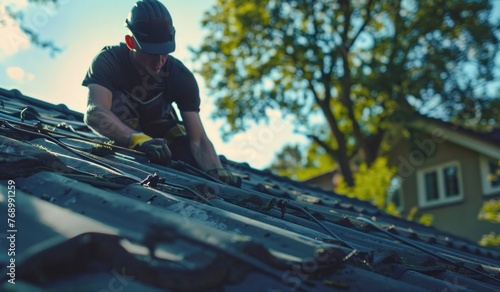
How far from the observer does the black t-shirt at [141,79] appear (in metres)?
3.88

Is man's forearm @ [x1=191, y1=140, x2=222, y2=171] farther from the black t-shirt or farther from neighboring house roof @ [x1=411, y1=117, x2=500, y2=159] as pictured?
neighboring house roof @ [x1=411, y1=117, x2=500, y2=159]

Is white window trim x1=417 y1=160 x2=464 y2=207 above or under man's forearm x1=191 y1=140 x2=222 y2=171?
above

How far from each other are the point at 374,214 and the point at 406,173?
1664cm

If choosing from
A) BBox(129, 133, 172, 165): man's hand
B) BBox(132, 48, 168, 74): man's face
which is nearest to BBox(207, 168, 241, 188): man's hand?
BBox(129, 133, 172, 165): man's hand

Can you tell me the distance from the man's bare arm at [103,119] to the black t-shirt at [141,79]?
0.08 metres

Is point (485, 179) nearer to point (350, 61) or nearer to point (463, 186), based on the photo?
point (463, 186)

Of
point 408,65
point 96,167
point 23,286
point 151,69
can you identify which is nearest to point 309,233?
point 96,167

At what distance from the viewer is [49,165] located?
6.92 feet

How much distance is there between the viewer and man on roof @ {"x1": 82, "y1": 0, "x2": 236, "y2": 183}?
12.1 ft

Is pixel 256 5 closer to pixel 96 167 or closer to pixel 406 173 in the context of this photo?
pixel 406 173

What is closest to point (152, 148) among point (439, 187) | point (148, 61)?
point (148, 61)

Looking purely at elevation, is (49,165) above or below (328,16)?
below

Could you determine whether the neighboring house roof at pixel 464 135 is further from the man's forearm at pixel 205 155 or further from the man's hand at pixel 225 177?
the man's hand at pixel 225 177

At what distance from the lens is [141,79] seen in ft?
13.3
